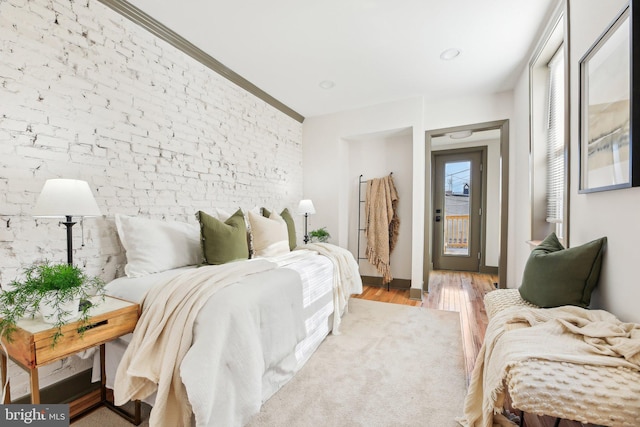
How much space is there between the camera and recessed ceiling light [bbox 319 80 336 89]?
3.23m

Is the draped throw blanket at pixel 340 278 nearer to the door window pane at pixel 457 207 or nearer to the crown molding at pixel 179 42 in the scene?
the crown molding at pixel 179 42

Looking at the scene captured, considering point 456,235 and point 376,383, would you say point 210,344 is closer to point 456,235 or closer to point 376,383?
point 376,383

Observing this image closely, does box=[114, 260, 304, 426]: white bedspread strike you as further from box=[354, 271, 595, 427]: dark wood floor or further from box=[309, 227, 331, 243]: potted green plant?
box=[309, 227, 331, 243]: potted green plant

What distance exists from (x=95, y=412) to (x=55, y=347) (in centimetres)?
85

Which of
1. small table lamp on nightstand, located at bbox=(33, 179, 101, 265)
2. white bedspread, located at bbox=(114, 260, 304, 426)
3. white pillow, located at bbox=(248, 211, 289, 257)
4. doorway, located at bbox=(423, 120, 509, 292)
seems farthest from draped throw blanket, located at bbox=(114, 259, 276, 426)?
doorway, located at bbox=(423, 120, 509, 292)

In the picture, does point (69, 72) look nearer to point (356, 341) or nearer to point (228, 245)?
point (228, 245)

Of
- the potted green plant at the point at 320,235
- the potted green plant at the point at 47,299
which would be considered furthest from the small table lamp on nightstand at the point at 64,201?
the potted green plant at the point at 320,235

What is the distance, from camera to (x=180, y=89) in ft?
7.98

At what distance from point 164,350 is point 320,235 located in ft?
9.23

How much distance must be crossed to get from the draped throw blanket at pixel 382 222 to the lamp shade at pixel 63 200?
3415 millimetres

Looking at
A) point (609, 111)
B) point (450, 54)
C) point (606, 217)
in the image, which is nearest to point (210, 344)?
point (606, 217)

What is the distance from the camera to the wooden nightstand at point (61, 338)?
106 cm

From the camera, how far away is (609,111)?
1.29 meters

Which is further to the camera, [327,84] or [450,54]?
[327,84]
